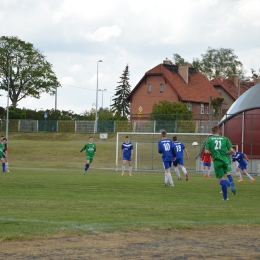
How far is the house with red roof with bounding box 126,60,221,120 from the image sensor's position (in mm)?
84312

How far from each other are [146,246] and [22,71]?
284 ft

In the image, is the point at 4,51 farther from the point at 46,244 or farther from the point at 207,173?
the point at 46,244

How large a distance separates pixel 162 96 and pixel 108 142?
22334 millimetres

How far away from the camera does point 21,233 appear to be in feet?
32.4

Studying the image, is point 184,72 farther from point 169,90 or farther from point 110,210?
point 110,210

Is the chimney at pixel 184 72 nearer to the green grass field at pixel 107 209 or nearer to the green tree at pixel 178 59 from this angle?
the green tree at pixel 178 59

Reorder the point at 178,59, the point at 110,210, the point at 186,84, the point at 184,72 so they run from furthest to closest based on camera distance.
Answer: the point at 178,59
the point at 184,72
the point at 186,84
the point at 110,210

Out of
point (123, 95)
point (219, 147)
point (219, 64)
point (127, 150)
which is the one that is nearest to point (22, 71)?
point (123, 95)

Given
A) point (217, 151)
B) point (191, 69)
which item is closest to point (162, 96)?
point (191, 69)

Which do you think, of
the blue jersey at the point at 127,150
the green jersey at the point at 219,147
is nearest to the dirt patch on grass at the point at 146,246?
the green jersey at the point at 219,147

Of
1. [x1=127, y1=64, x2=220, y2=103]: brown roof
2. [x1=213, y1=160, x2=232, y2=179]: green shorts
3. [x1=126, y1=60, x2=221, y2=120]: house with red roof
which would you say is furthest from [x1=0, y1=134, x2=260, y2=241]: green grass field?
[x1=126, y1=60, x2=221, y2=120]: house with red roof

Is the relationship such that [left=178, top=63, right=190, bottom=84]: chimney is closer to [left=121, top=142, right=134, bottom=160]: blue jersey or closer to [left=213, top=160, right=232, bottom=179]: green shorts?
[left=121, top=142, right=134, bottom=160]: blue jersey

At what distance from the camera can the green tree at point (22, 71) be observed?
305 feet

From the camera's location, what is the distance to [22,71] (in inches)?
3676
